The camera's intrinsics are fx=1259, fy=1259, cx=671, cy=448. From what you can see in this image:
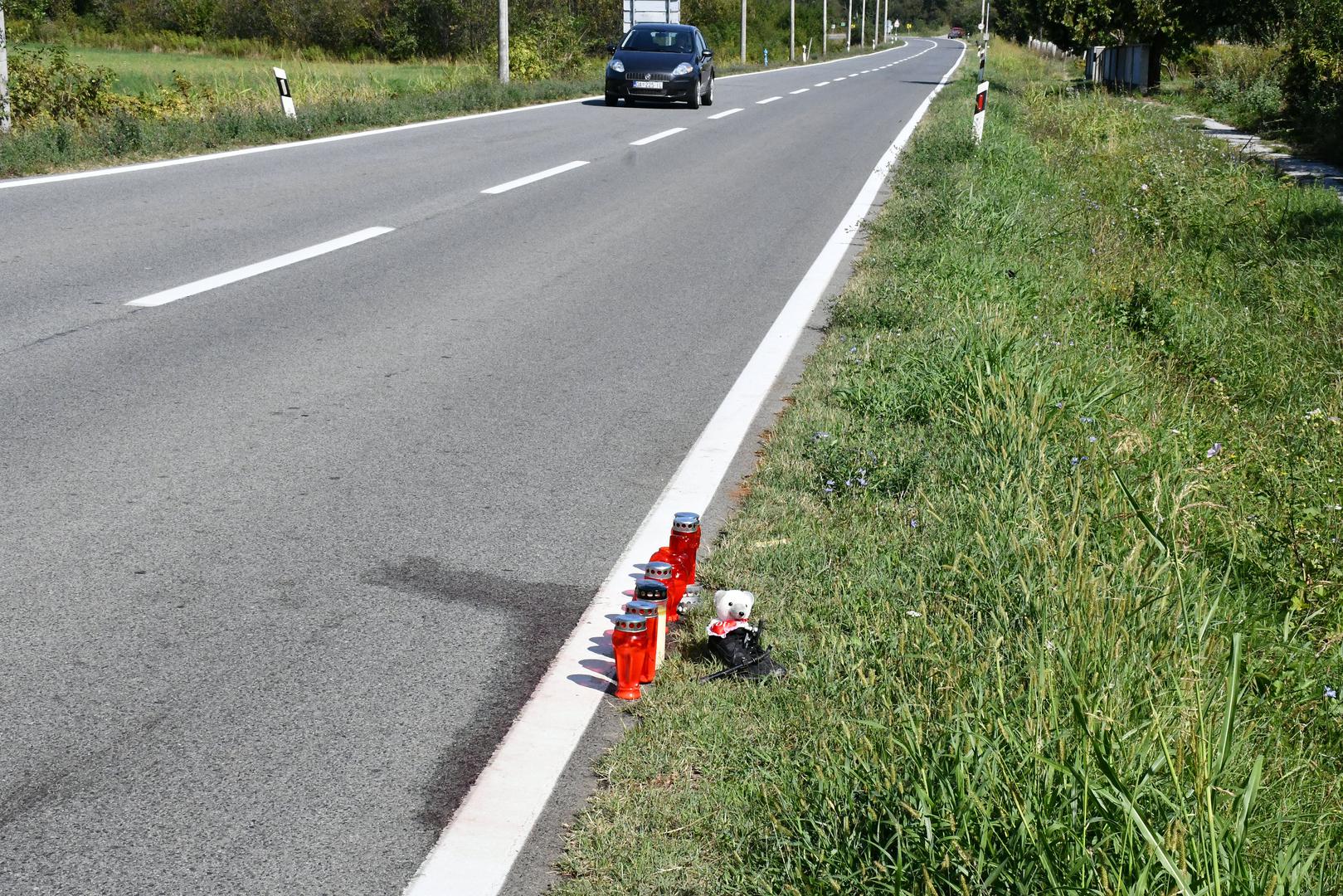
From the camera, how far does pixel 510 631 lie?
370cm

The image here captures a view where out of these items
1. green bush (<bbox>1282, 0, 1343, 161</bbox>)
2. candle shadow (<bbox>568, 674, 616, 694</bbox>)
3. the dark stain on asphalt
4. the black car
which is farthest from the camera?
the black car

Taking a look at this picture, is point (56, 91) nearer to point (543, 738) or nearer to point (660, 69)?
point (660, 69)

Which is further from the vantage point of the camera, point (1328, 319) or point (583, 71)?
point (583, 71)

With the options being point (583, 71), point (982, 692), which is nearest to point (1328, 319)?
point (982, 692)

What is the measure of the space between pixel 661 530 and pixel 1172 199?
9.52 m

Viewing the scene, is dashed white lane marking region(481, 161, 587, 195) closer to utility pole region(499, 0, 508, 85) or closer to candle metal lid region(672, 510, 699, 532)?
candle metal lid region(672, 510, 699, 532)

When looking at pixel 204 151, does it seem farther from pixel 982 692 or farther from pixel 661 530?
pixel 982 692

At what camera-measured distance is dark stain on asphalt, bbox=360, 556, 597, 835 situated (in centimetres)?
295

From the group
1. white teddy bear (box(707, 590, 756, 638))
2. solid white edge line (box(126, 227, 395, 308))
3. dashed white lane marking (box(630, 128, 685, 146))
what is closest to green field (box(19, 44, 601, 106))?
dashed white lane marking (box(630, 128, 685, 146))

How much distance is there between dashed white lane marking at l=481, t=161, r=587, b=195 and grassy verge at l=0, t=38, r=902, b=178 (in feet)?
13.0

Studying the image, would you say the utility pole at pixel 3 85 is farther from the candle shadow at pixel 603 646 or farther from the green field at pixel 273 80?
the candle shadow at pixel 603 646

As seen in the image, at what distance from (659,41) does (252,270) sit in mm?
18875

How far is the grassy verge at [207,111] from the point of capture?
1319cm

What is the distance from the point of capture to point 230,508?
4.44 meters
